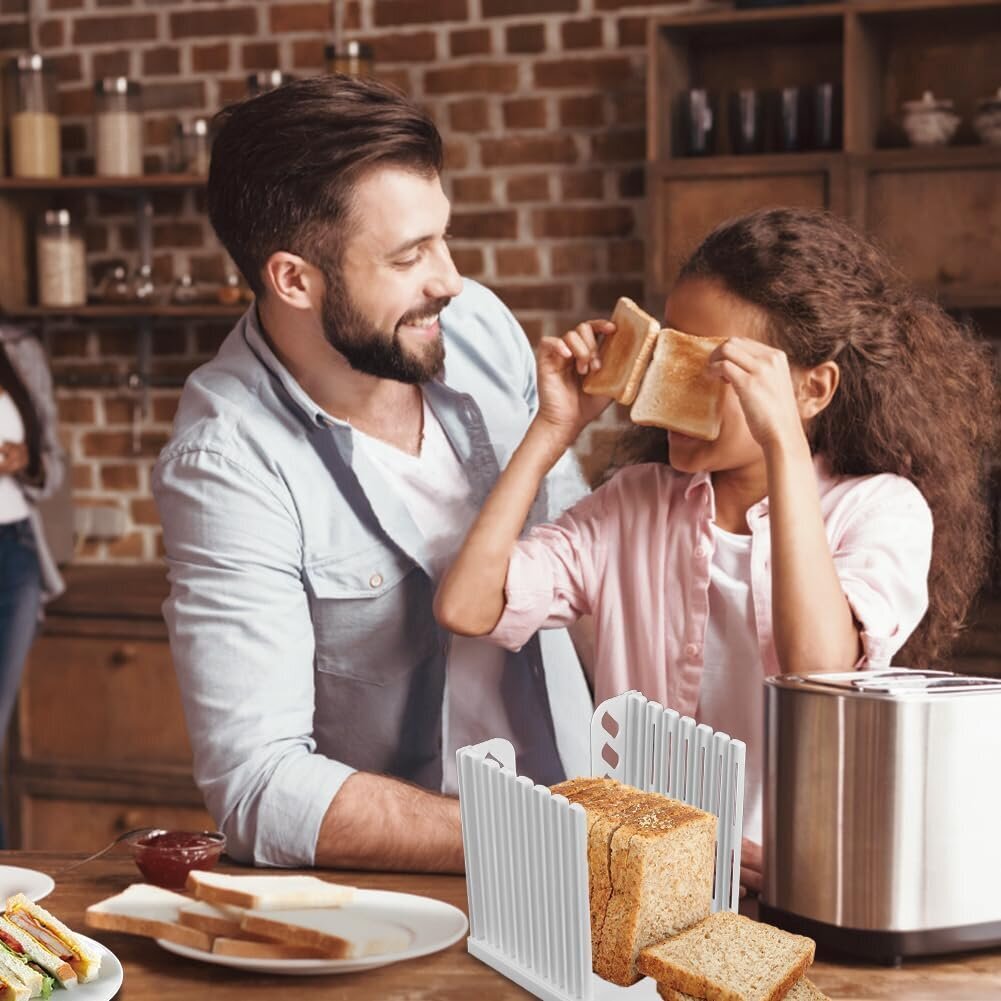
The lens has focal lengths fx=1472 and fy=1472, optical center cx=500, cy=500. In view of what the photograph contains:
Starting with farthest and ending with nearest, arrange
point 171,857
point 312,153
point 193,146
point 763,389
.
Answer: point 193,146 < point 312,153 < point 763,389 < point 171,857

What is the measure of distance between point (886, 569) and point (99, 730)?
7.61 ft

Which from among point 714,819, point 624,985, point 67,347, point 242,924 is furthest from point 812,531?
point 67,347

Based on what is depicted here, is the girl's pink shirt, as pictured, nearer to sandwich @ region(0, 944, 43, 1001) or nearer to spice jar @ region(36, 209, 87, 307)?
sandwich @ region(0, 944, 43, 1001)

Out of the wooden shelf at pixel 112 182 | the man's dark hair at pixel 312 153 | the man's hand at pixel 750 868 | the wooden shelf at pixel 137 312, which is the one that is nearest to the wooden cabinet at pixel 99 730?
the wooden shelf at pixel 137 312

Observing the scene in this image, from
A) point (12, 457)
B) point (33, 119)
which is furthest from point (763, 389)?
point (33, 119)

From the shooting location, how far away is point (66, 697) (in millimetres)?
3326

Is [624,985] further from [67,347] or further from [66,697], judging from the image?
[67,347]

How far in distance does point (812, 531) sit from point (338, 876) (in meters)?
0.52

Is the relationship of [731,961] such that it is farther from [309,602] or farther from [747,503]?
[309,602]

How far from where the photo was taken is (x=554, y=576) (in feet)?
5.24

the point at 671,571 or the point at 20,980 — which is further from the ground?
the point at 671,571

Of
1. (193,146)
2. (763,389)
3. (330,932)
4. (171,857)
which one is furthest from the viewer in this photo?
(193,146)

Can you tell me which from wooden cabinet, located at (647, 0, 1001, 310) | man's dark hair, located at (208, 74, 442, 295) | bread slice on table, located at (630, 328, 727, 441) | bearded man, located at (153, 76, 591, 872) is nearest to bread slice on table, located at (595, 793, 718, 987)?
bearded man, located at (153, 76, 591, 872)

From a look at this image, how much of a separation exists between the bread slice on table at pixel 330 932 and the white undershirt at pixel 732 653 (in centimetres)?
53
